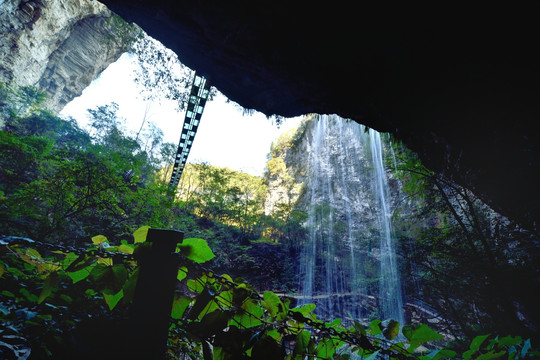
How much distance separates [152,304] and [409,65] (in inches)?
163

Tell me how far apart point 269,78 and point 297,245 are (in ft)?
50.8

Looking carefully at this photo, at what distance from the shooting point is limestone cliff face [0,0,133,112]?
13.0 metres

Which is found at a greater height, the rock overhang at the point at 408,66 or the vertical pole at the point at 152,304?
the rock overhang at the point at 408,66

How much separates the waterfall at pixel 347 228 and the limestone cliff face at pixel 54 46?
18.1 m

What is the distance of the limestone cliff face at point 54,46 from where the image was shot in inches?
510

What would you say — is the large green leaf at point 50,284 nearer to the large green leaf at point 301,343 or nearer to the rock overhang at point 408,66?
the large green leaf at point 301,343

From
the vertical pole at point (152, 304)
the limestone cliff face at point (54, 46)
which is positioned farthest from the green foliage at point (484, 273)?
the limestone cliff face at point (54, 46)

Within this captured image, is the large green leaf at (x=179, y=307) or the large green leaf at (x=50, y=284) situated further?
the large green leaf at (x=179, y=307)

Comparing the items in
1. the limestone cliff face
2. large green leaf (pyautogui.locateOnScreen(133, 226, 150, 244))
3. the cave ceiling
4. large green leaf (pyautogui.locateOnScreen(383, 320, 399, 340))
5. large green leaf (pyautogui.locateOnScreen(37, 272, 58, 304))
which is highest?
the limestone cliff face

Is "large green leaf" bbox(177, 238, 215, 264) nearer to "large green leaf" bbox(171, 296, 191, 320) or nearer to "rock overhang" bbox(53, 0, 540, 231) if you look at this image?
"large green leaf" bbox(171, 296, 191, 320)

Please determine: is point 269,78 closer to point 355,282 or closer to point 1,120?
point 355,282

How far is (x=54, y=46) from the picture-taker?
16672 mm

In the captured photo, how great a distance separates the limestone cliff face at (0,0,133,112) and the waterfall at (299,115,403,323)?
1806cm

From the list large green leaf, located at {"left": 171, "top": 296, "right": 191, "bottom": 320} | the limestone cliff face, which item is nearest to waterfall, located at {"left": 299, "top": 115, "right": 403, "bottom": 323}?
large green leaf, located at {"left": 171, "top": 296, "right": 191, "bottom": 320}
